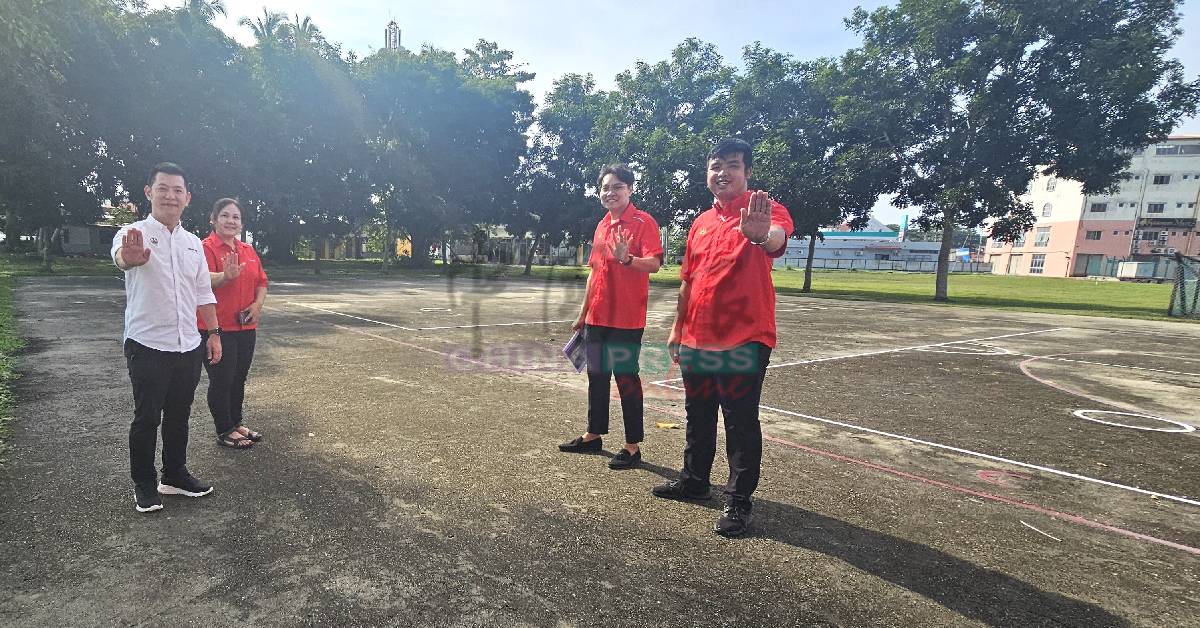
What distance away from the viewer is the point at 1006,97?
24406 millimetres

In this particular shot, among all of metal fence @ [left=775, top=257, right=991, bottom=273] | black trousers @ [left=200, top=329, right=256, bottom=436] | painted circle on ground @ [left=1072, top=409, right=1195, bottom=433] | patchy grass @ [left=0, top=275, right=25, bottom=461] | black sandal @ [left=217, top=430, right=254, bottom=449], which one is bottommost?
patchy grass @ [left=0, top=275, right=25, bottom=461]

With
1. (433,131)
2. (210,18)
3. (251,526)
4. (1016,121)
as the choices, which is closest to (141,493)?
(251,526)

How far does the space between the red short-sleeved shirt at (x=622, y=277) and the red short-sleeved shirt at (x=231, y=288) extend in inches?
106

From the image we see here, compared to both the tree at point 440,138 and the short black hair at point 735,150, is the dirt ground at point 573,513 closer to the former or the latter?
the short black hair at point 735,150

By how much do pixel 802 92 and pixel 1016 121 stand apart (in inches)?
437

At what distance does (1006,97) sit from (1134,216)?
58.3 m

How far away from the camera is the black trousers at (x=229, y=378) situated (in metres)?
4.49

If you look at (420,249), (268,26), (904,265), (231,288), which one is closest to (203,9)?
(268,26)

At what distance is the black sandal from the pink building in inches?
3185

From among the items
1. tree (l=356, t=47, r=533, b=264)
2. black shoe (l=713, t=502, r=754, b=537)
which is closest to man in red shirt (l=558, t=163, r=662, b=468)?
black shoe (l=713, t=502, r=754, b=537)

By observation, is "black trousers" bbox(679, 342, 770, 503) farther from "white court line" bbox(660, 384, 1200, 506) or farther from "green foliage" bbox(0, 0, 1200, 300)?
"green foliage" bbox(0, 0, 1200, 300)

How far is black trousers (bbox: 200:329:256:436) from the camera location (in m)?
4.49

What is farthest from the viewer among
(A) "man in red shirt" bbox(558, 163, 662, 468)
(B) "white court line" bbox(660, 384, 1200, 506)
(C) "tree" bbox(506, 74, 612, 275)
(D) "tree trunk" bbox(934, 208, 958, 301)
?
(C) "tree" bbox(506, 74, 612, 275)

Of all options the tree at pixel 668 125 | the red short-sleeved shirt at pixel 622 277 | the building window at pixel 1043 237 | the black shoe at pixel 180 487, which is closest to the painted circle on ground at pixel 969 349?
the red short-sleeved shirt at pixel 622 277
